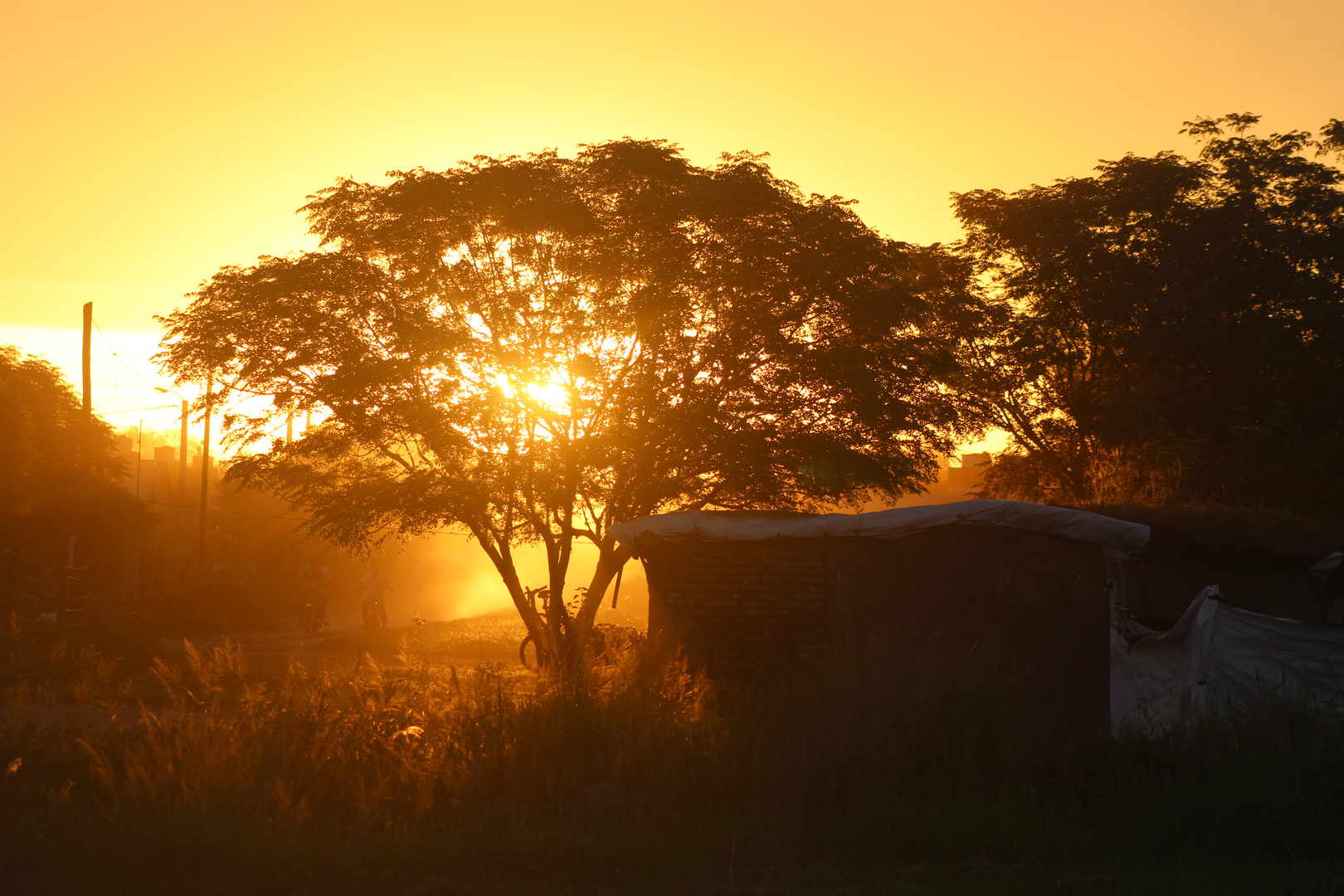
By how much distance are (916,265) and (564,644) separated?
9521 mm

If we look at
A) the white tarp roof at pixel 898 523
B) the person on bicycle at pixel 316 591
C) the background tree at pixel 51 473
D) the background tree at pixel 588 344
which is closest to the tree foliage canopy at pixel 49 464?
the background tree at pixel 51 473

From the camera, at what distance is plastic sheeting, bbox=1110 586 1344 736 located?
806 centimetres

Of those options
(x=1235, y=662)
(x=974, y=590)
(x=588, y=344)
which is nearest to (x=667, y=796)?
(x=974, y=590)

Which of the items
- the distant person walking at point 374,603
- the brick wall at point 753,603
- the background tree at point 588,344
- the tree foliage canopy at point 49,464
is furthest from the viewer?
the distant person walking at point 374,603

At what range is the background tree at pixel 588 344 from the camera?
653 inches

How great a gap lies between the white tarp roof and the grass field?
2078mm

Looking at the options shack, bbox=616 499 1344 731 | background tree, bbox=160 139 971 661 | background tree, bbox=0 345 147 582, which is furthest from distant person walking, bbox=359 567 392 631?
shack, bbox=616 499 1344 731

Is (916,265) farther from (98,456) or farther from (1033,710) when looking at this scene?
(98,456)

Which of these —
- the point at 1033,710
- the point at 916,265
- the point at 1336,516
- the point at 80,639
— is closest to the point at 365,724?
the point at 1033,710

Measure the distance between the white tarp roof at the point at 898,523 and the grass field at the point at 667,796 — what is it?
2.08m

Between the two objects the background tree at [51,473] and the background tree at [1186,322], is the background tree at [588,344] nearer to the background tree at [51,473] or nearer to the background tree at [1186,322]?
the background tree at [1186,322]

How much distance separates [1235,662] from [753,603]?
14.1ft

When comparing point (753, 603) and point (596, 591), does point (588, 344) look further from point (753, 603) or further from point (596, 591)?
point (753, 603)

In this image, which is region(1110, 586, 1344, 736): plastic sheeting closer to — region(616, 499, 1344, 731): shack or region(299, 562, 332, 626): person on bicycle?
region(616, 499, 1344, 731): shack
